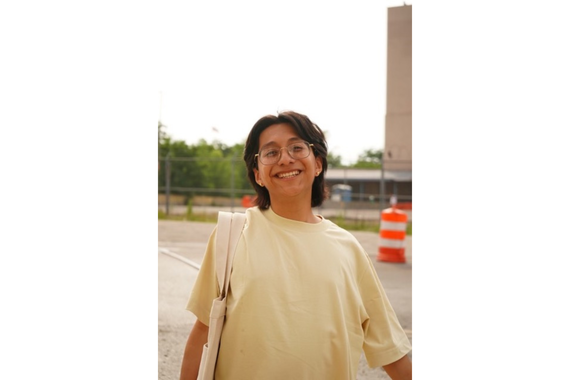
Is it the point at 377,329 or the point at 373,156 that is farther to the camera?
the point at 373,156

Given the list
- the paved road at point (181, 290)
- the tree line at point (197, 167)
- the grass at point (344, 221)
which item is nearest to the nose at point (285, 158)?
the paved road at point (181, 290)

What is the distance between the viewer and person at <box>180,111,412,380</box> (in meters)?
1.61

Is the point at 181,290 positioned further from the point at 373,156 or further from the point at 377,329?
the point at 377,329

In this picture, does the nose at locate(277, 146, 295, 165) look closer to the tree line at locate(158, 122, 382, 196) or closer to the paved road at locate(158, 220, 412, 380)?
the paved road at locate(158, 220, 412, 380)

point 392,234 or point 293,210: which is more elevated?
point 293,210

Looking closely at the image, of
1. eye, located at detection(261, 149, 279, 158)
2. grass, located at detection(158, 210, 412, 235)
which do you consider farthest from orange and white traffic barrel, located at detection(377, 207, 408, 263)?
eye, located at detection(261, 149, 279, 158)

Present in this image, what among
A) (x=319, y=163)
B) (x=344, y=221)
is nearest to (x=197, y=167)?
(x=344, y=221)

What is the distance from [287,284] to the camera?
1.62 m

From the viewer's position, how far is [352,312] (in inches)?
66.5

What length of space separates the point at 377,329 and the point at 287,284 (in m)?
0.34

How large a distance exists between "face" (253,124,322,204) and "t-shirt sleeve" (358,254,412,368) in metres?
0.31
